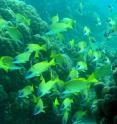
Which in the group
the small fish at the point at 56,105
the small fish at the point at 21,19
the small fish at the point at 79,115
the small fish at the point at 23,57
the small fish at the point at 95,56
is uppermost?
the small fish at the point at 21,19

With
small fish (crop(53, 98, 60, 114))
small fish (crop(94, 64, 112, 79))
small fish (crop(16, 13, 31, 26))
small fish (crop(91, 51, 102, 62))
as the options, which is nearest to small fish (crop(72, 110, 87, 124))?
small fish (crop(53, 98, 60, 114))

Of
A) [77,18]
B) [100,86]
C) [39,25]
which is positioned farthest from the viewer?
[77,18]

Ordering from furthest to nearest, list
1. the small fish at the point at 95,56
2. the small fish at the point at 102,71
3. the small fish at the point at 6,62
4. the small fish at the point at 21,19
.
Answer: the small fish at the point at 95,56, the small fish at the point at 21,19, the small fish at the point at 102,71, the small fish at the point at 6,62

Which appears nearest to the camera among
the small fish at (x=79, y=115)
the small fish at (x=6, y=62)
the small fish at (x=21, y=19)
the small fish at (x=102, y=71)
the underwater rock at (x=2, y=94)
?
the small fish at (x=6, y=62)

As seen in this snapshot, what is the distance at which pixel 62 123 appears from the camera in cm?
721

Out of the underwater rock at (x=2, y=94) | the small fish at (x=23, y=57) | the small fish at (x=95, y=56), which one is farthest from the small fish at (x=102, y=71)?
the underwater rock at (x=2, y=94)

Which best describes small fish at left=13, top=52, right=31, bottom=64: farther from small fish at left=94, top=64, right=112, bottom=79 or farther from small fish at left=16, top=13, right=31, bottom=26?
small fish at left=16, top=13, right=31, bottom=26

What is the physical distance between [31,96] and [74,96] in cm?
113

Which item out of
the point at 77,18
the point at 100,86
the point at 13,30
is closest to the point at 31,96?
the point at 13,30

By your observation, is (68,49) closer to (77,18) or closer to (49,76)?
(49,76)

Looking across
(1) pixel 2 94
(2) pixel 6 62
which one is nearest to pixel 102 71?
(1) pixel 2 94

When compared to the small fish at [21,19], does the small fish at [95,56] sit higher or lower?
lower

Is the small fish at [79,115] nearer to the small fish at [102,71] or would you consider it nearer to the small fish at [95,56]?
the small fish at [102,71]

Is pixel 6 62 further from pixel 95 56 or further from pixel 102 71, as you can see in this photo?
pixel 95 56
